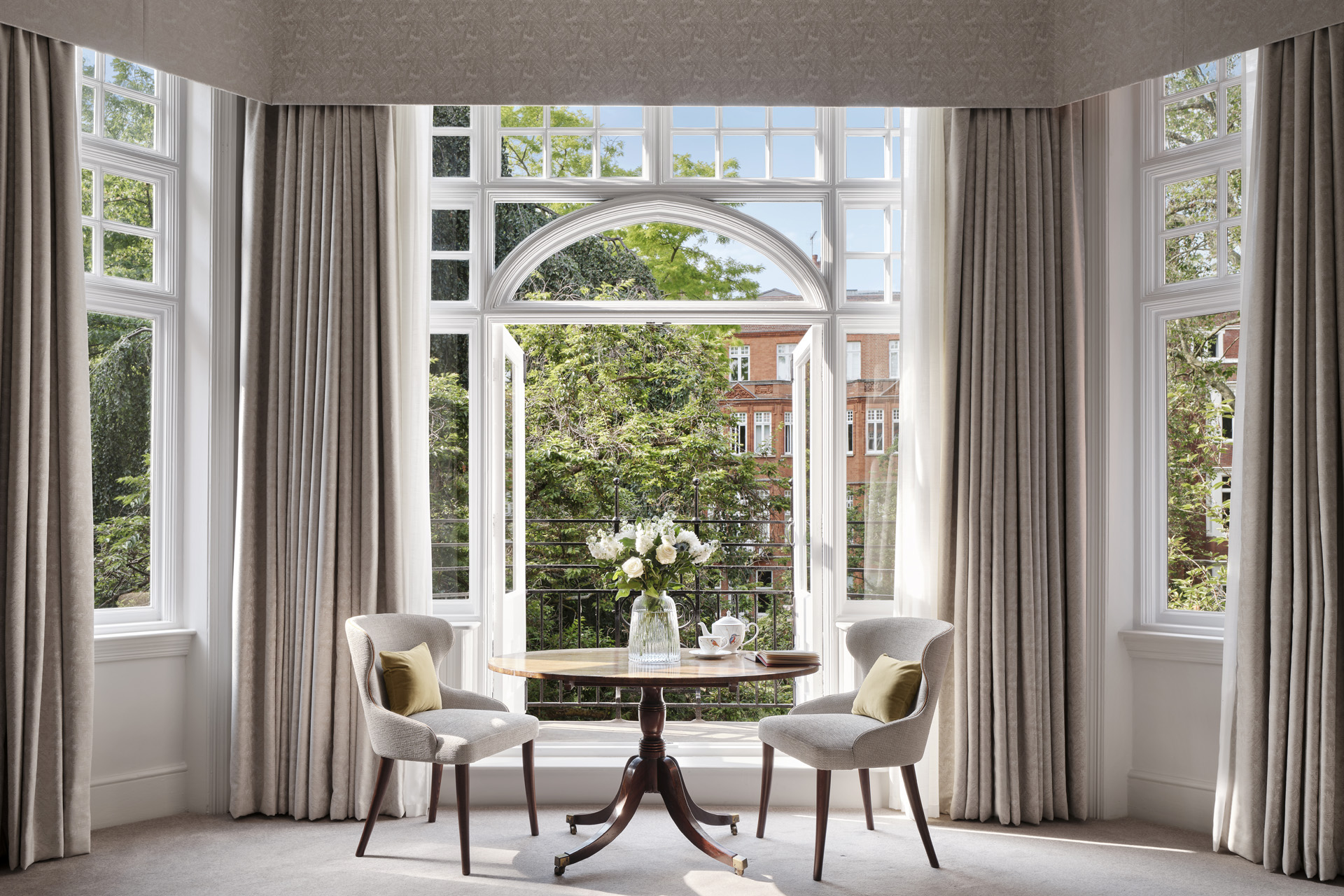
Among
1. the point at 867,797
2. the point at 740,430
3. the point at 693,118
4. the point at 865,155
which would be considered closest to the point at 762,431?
the point at 740,430

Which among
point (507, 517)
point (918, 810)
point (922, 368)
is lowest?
point (918, 810)

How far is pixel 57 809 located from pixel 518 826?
66.0 inches

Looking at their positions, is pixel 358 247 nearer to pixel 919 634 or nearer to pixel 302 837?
pixel 302 837

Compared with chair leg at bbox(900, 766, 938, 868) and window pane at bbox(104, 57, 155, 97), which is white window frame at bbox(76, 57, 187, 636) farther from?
chair leg at bbox(900, 766, 938, 868)

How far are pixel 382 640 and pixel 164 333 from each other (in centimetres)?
176

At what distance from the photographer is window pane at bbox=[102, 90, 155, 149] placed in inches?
163

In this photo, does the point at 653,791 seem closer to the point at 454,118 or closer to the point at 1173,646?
the point at 1173,646

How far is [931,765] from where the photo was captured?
4.07 m

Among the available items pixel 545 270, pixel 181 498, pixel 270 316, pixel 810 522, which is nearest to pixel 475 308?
pixel 270 316

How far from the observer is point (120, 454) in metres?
4.18

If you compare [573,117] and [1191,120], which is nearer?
[1191,120]

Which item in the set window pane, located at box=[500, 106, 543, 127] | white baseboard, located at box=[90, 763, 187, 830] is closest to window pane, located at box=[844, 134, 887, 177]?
window pane, located at box=[500, 106, 543, 127]

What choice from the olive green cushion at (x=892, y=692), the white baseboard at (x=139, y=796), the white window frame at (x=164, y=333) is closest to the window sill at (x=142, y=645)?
the white window frame at (x=164, y=333)

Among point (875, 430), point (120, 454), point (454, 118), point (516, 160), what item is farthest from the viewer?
point (516, 160)
